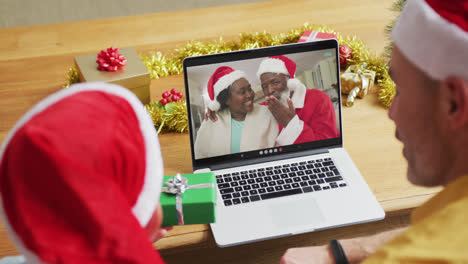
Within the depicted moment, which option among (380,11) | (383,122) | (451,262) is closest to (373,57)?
(383,122)

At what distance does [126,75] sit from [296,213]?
59 cm

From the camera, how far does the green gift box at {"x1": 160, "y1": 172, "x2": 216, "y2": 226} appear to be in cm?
94

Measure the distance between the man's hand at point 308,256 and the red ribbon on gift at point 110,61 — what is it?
→ 683 millimetres

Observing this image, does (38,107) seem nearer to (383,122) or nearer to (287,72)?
(287,72)

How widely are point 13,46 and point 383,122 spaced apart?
3.89 ft

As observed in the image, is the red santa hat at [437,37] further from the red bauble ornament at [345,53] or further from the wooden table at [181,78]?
the red bauble ornament at [345,53]

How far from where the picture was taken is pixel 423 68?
0.72m

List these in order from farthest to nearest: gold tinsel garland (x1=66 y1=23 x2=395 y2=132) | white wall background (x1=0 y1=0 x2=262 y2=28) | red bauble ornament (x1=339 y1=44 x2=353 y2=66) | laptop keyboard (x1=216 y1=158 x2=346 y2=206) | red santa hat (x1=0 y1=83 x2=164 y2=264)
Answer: white wall background (x1=0 y1=0 x2=262 y2=28) < red bauble ornament (x1=339 y1=44 x2=353 y2=66) < gold tinsel garland (x1=66 y1=23 x2=395 y2=132) < laptop keyboard (x1=216 y1=158 x2=346 y2=206) < red santa hat (x1=0 y1=83 x2=164 y2=264)

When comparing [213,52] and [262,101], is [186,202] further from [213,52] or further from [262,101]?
[213,52]

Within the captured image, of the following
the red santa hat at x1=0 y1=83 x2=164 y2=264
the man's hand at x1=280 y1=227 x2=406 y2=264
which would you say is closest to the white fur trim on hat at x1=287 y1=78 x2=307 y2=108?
the man's hand at x1=280 y1=227 x2=406 y2=264

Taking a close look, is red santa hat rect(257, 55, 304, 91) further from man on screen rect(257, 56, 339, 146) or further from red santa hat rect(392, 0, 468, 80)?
red santa hat rect(392, 0, 468, 80)

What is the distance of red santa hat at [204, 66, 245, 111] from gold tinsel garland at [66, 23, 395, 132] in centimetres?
16

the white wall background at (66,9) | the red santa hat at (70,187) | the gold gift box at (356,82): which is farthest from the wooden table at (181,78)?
the white wall background at (66,9)

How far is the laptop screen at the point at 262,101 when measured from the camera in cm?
113
